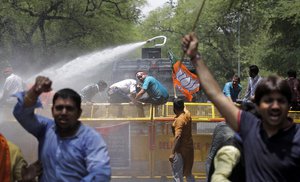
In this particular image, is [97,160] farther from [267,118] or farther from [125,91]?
[125,91]

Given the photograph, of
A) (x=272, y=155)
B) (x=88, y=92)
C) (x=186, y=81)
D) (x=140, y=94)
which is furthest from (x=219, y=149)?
(x=186, y=81)

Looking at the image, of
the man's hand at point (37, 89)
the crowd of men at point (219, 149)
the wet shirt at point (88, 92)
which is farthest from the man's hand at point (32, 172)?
the wet shirt at point (88, 92)

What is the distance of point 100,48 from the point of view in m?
36.2

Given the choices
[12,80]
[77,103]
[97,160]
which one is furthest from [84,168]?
[12,80]

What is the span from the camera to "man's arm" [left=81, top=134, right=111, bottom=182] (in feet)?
11.8

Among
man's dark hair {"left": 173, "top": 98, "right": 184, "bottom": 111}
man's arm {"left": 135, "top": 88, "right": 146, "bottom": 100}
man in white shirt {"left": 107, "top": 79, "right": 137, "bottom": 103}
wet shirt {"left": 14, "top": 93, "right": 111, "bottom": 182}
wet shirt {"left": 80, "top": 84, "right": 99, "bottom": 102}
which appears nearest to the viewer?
wet shirt {"left": 14, "top": 93, "right": 111, "bottom": 182}

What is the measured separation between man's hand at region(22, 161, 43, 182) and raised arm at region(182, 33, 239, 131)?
1.09m

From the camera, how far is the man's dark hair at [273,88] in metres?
3.39

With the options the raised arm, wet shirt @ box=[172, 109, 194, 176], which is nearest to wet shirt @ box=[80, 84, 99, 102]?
Answer: wet shirt @ box=[172, 109, 194, 176]

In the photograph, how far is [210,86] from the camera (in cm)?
360

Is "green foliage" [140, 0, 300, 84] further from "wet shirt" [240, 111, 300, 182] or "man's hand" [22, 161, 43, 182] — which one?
"wet shirt" [240, 111, 300, 182]

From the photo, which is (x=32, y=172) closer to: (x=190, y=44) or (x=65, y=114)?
(x=65, y=114)

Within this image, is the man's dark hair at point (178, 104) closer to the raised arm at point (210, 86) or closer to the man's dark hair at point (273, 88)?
the raised arm at point (210, 86)

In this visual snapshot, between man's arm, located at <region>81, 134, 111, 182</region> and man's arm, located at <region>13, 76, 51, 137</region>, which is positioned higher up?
man's arm, located at <region>13, 76, 51, 137</region>
